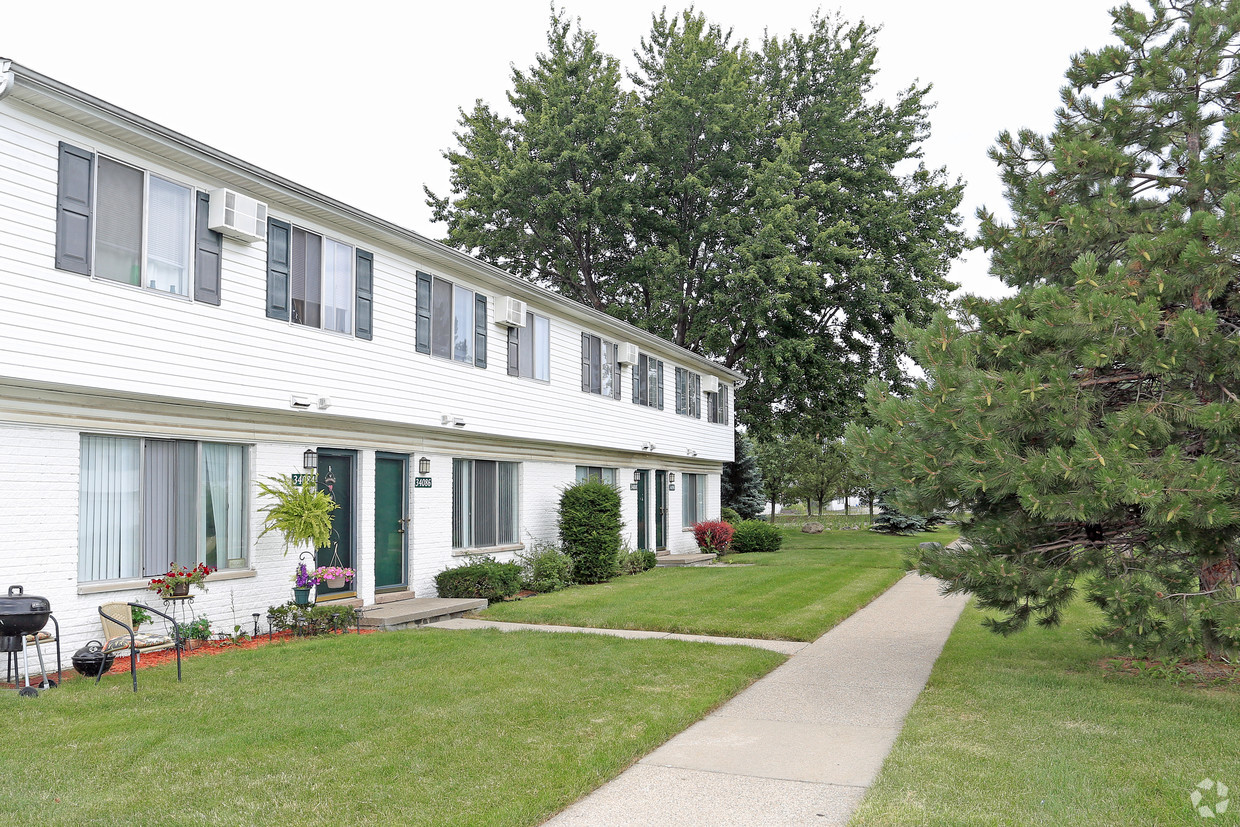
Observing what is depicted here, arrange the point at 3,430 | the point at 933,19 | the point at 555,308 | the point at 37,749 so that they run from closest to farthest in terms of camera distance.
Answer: the point at 37,749
the point at 3,430
the point at 933,19
the point at 555,308

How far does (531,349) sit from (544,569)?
3873 millimetres

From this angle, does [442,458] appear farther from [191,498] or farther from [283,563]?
[191,498]

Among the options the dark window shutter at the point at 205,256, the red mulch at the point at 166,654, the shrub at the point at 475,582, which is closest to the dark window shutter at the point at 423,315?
the shrub at the point at 475,582

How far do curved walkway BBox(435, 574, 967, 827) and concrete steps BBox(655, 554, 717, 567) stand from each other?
1114cm

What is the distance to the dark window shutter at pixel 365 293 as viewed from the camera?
11.6 metres

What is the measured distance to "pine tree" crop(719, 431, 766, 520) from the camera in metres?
33.4

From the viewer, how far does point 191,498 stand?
9664 millimetres

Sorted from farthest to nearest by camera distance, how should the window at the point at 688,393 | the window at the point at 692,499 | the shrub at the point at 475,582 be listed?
the window at the point at 692,499
the window at the point at 688,393
the shrub at the point at 475,582

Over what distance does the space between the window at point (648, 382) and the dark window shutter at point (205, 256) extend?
36.7 feet

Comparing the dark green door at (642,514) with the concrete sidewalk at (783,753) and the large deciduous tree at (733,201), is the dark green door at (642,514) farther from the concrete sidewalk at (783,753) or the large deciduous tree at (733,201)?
the concrete sidewalk at (783,753)

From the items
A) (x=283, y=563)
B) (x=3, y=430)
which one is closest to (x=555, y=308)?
(x=283, y=563)

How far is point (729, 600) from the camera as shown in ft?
44.4

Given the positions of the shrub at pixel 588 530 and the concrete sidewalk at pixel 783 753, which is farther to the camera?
the shrub at pixel 588 530

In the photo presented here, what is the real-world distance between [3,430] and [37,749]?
358cm
